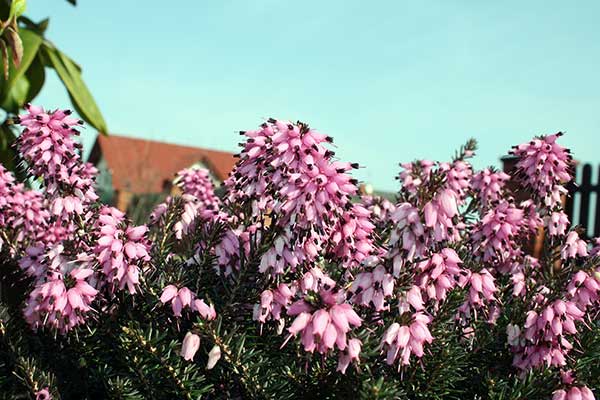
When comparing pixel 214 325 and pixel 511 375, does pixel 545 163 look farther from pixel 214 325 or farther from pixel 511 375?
pixel 214 325

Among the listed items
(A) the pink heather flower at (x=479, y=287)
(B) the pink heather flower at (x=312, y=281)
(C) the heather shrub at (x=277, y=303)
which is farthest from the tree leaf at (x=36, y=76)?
(A) the pink heather flower at (x=479, y=287)

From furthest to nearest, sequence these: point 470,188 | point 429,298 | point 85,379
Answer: point 470,188 → point 85,379 → point 429,298

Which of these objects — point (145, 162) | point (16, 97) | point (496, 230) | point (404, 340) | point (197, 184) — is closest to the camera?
point (404, 340)

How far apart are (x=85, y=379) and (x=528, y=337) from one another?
1973mm

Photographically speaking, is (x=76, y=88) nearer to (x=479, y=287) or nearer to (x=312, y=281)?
(x=312, y=281)

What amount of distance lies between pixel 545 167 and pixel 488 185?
49cm

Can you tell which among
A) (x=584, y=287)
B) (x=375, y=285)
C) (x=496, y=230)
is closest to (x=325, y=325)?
(x=375, y=285)

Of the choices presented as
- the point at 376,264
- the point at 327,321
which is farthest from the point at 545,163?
the point at 327,321

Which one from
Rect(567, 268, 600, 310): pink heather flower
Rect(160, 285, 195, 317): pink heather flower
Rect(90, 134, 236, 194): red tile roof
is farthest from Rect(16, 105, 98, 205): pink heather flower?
Rect(90, 134, 236, 194): red tile roof

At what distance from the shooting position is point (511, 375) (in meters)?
3.26

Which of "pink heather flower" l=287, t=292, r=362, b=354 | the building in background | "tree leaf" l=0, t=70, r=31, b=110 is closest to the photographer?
"pink heather flower" l=287, t=292, r=362, b=354

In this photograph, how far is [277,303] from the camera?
2801 mm

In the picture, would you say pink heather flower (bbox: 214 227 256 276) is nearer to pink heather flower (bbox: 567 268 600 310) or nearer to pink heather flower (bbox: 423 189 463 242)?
pink heather flower (bbox: 423 189 463 242)

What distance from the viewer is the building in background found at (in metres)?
49.5
